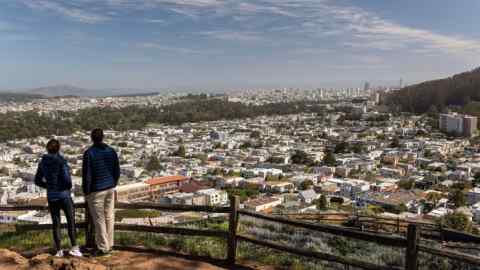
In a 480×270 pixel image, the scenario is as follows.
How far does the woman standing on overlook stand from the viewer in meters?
4.01

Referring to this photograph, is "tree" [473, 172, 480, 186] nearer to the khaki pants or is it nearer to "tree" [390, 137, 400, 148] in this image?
"tree" [390, 137, 400, 148]

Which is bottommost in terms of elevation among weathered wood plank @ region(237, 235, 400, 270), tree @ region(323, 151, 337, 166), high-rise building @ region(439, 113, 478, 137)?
tree @ region(323, 151, 337, 166)

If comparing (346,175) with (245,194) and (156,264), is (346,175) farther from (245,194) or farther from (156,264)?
(156,264)

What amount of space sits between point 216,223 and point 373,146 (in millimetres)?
51506

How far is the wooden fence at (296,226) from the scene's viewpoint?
3473 millimetres

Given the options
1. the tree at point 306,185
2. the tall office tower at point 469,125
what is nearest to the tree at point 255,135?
the tall office tower at point 469,125

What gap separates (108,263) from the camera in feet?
13.6

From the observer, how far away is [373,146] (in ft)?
185

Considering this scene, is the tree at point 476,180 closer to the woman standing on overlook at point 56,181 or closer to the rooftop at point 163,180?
the rooftop at point 163,180

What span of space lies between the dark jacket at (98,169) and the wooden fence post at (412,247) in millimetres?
2389

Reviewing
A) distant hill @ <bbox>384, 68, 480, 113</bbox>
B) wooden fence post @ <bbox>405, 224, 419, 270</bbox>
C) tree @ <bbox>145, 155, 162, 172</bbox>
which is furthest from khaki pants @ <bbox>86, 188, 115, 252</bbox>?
distant hill @ <bbox>384, 68, 480, 113</bbox>

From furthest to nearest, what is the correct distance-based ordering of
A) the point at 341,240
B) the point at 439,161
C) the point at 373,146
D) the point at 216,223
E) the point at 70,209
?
the point at 373,146 < the point at 439,161 < the point at 216,223 < the point at 341,240 < the point at 70,209

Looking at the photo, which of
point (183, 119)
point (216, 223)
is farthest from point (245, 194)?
point (183, 119)

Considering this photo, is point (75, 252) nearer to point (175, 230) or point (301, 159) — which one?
Result: point (175, 230)
